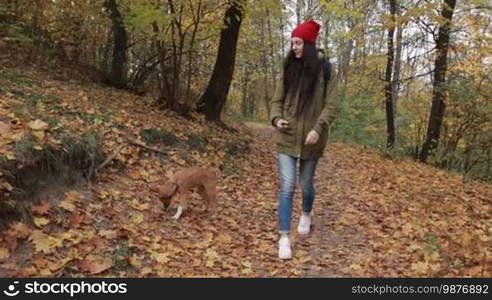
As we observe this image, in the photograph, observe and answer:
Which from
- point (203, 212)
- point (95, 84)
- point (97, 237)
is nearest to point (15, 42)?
point (95, 84)

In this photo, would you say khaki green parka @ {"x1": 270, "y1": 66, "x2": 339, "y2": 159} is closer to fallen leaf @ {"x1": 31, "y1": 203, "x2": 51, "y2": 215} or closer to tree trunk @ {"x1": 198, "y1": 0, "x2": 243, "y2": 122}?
fallen leaf @ {"x1": 31, "y1": 203, "x2": 51, "y2": 215}

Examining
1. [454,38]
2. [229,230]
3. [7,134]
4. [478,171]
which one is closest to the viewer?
[7,134]

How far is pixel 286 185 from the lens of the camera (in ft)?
17.4

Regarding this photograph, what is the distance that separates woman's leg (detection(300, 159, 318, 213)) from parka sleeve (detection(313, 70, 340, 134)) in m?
0.41

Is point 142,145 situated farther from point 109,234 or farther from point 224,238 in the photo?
point 109,234

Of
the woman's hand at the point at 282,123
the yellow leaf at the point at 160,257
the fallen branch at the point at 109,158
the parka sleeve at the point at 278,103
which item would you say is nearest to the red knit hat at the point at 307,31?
the parka sleeve at the point at 278,103

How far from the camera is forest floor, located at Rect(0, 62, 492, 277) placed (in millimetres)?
4883

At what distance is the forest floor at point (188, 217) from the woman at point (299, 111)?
0.86 metres

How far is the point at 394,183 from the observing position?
33.4ft

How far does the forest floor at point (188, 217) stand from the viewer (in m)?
4.88

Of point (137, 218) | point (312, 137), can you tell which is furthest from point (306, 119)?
point (137, 218)

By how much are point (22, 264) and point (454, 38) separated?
15.6m

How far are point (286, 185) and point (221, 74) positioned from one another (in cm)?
840

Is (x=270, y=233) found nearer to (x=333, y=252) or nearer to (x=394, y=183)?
(x=333, y=252)
